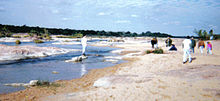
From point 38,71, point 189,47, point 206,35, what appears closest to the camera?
point 189,47

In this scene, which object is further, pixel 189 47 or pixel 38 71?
pixel 38 71

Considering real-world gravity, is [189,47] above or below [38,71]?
above

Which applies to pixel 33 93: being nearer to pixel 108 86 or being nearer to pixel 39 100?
pixel 39 100

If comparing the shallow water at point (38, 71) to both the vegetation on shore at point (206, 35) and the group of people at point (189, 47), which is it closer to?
the group of people at point (189, 47)

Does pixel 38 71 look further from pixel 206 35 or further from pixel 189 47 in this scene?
pixel 206 35

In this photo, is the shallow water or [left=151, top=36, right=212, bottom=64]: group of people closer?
the shallow water

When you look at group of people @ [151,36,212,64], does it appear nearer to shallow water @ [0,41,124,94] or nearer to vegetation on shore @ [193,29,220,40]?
shallow water @ [0,41,124,94]

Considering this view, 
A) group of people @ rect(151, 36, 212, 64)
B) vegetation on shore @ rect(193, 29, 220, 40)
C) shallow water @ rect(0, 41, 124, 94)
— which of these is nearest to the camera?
shallow water @ rect(0, 41, 124, 94)

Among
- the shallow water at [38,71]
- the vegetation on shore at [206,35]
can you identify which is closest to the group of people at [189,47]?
the shallow water at [38,71]

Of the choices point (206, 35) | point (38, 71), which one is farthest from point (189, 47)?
point (206, 35)

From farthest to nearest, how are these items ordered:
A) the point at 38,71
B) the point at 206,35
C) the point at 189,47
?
the point at 206,35, the point at 38,71, the point at 189,47

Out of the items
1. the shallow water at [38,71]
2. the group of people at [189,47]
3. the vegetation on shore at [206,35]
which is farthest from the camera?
the vegetation on shore at [206,35]

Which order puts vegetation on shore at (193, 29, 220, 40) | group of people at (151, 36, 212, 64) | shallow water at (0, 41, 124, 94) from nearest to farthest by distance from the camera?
shallow water at (0, 41, 124, 94) < group of people at (151, 36, 212, 64) < vegetation on shore at (193, 29, 220, 40)

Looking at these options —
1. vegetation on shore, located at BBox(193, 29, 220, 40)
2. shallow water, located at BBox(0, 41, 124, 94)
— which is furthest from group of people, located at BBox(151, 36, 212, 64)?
vegetation on shore, located at BBox(193, 29, 220, 40)
